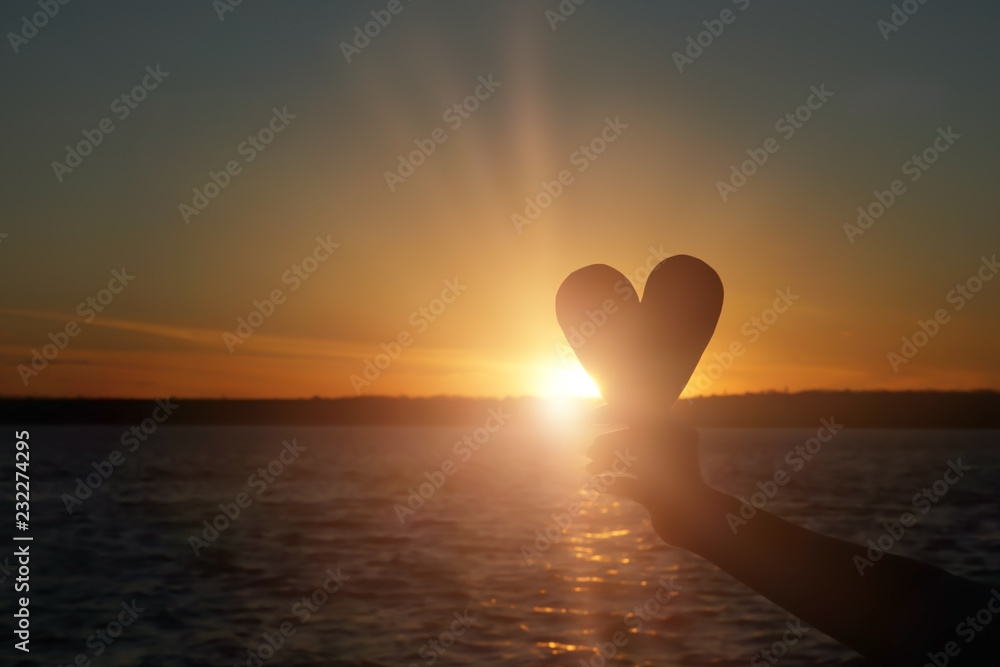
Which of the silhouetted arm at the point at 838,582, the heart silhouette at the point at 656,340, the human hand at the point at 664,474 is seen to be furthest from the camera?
the heart silhouette at the point at 656,340

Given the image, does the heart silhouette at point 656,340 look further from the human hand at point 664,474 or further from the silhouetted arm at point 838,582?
the silhouetted arm at point 838,582

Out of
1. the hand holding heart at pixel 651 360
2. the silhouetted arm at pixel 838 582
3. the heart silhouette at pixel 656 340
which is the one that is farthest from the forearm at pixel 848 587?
the heart silhouette at pixel 656 340

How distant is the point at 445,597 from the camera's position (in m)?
20.7

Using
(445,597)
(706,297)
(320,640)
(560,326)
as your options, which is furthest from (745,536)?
(445,597)

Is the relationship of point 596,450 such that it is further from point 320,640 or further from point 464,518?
point 464,518

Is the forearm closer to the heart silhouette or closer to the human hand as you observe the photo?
the human hand

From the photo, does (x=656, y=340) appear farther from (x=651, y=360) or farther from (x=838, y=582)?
(x=838, y=582)

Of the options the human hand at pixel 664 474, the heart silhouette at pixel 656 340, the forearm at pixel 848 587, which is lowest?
the forearm at pixel 848 587

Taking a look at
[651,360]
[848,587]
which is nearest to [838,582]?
[848,587]

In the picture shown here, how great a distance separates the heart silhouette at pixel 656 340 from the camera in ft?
5.42

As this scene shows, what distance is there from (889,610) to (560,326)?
886mm

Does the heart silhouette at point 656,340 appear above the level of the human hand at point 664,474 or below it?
above

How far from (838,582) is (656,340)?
0.55 metres

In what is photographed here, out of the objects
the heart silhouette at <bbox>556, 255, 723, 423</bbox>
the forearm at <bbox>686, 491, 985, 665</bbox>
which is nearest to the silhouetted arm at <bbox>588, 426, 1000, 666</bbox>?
the forearm at <bbox>686, 491, 985, 665</bbox>
